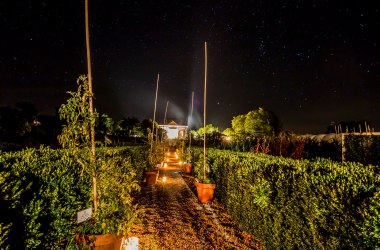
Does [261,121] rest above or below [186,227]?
above

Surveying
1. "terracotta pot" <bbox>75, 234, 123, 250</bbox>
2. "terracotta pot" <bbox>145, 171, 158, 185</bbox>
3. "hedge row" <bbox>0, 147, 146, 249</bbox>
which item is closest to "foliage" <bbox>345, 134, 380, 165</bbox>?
"terracotta pot" <bbox>145, 171, 158, 185</bbox>

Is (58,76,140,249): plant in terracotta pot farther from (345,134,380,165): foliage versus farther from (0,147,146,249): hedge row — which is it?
(345,134,380,165): foliage

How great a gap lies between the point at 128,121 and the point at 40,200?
5827 centimetres

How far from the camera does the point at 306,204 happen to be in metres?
3.22

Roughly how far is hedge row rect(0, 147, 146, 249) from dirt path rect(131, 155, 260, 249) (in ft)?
4.72

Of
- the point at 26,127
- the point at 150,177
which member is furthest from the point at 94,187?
the point at 26,127

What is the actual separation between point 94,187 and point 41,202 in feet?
2.75

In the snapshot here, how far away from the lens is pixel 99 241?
3.59 m

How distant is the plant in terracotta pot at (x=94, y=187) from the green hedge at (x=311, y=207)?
89.2 inches

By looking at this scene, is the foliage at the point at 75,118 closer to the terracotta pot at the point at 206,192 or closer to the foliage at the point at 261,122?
the terracotta pot at the point at 206,192

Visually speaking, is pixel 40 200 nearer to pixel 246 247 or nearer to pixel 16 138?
pixel 246 247

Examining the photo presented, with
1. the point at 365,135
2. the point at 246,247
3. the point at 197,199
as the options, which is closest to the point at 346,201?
the point at 246,247

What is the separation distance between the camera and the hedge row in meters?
2.86

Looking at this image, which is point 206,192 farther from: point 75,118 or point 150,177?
point 75,118
